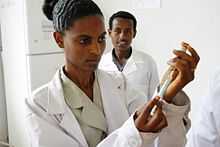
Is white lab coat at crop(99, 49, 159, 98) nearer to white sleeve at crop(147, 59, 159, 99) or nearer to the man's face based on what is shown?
white sleeve at crop(147, 59, 159, 99)

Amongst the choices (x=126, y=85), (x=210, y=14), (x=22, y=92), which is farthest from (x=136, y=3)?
(x=126, y=85)

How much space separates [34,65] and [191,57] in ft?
5.87

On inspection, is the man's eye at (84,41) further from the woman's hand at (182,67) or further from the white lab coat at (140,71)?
the white lab coat at (140,71)

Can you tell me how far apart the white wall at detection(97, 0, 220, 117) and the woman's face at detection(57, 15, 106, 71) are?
1.23 metres

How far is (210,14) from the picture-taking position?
1.85 m

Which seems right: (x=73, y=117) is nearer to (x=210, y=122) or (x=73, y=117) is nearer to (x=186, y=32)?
Result: (x=210, y=122)

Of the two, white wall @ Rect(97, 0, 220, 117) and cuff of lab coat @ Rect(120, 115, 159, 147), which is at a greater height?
white wall @ Rect(97, 0, 220, 117)

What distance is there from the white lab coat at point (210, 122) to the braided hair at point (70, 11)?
39cm

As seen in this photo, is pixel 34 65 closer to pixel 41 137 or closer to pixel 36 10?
pixel 36 10

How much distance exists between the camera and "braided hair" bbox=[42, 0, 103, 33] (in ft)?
2.73

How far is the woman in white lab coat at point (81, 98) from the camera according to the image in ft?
2.69

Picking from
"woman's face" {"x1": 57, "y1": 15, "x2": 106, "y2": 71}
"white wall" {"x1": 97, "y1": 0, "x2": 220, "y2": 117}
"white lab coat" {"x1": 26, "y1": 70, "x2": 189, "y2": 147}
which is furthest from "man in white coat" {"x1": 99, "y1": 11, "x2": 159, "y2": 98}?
"woman's face" {"x1": 57, "y1": 15, "x2": 106, "y2": 71}

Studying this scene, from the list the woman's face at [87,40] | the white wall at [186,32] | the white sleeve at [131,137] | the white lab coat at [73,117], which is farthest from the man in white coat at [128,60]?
the white sleeve at [131,137]

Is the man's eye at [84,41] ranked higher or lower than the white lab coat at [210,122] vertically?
higher
